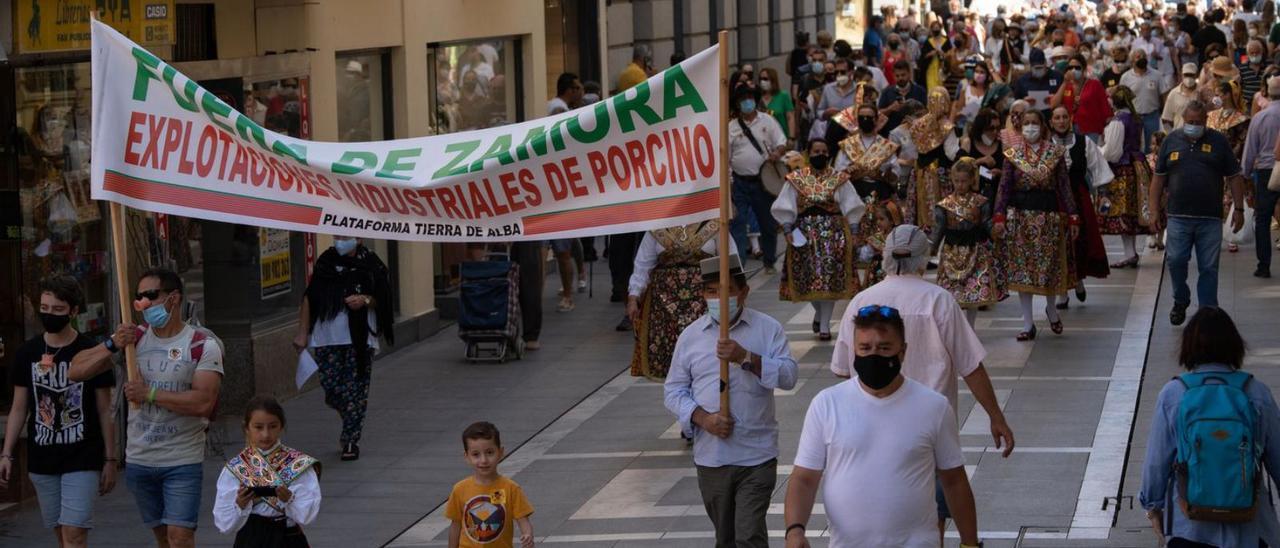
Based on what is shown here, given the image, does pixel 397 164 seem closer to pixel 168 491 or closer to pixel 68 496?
pixel 168 491

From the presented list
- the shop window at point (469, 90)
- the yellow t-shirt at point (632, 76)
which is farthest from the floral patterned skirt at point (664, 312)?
the yellow t-shirt at point (632, 76)

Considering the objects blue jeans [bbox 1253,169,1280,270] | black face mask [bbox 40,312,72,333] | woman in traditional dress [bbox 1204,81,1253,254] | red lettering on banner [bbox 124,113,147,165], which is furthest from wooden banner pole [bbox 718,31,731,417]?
woman in traditional dress [bbox 1204,81,1253,254]

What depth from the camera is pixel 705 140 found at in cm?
800

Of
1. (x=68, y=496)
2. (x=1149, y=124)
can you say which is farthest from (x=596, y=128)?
(x=1149, y=124)

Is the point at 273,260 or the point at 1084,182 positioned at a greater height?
the point at 1084,182

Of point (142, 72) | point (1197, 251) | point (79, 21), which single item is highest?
point (79, 21)

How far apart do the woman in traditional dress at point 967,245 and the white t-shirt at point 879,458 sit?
8.45 meters

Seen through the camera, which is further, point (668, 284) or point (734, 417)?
point (668, 284)

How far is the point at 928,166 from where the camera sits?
58.3 ft

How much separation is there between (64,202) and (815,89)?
16126mm

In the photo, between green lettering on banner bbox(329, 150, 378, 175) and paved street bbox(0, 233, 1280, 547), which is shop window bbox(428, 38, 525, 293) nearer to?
paved street bbox(0, 233, 1280, 547)

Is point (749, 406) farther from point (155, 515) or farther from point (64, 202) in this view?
point (64, 202)

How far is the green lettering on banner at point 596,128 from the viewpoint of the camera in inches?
317

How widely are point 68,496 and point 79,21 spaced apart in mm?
3998
